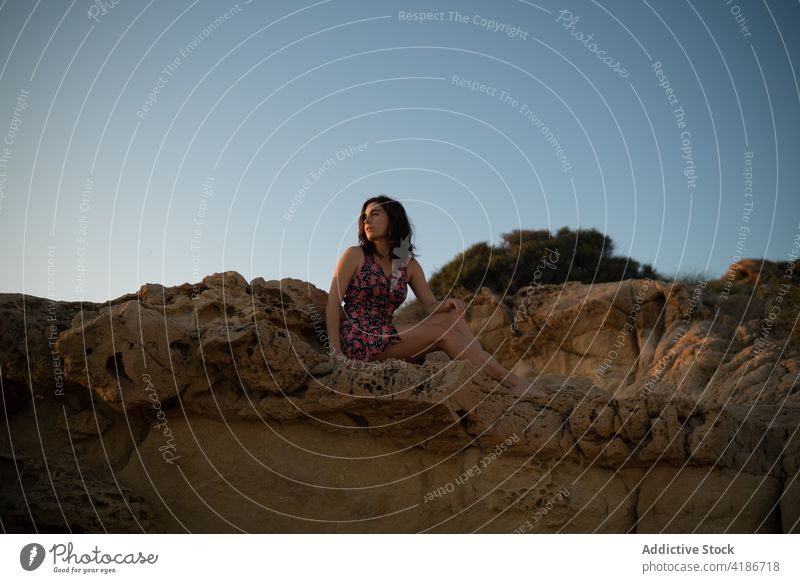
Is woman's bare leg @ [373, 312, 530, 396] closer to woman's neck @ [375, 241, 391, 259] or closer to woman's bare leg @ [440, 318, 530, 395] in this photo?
woman's bare leg @ [440, 318, 530, 395]

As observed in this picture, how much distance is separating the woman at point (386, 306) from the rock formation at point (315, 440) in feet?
2.40

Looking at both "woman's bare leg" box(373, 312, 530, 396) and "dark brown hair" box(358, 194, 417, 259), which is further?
"dark brown hair" box(358, 194, 417, 259)

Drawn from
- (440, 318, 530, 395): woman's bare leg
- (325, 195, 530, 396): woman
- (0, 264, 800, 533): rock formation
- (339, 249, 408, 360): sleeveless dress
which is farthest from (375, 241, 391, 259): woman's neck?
(0, 264, 800, 533): rock formation

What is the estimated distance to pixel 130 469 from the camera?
26.0 ft

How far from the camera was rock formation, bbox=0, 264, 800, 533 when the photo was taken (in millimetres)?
7699

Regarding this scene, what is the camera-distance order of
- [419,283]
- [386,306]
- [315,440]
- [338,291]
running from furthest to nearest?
[419,283], [386,306], [338,291], [315,440]

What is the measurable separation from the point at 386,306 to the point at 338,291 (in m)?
0.69

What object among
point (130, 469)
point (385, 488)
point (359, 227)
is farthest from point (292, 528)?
point (359, 227)

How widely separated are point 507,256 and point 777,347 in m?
14.8

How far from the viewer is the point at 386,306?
963 cm

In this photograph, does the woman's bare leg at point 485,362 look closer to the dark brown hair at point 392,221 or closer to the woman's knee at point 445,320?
the woman's knee at point 445,320

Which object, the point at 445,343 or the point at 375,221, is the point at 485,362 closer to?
the point at 445,343

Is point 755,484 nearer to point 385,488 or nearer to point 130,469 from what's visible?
point 385,488

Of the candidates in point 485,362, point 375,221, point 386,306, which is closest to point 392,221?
point 375,221
